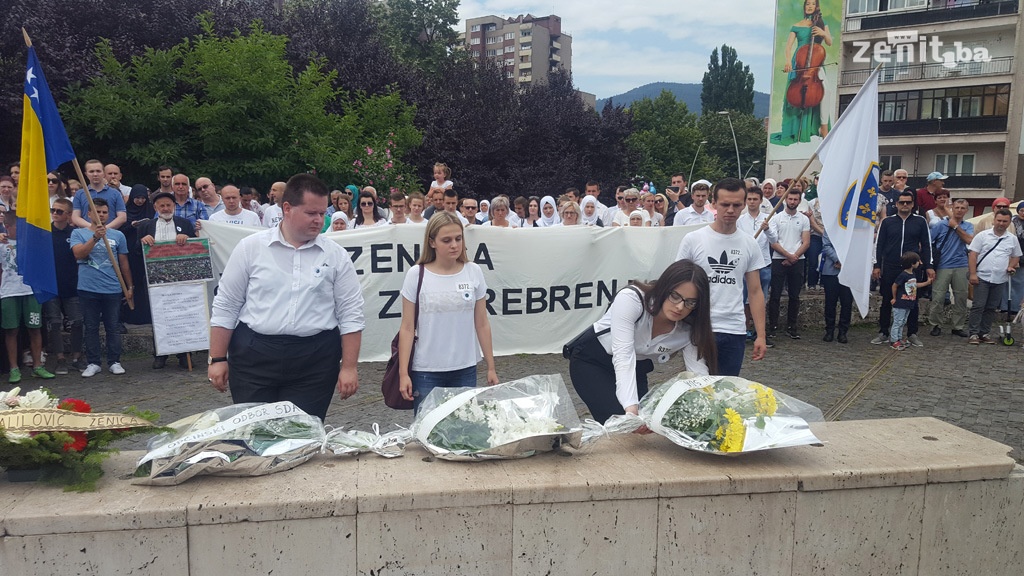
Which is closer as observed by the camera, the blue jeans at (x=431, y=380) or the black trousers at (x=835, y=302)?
the blue jeans at (x=431, y=380)

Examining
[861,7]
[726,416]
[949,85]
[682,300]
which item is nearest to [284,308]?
[682,300]

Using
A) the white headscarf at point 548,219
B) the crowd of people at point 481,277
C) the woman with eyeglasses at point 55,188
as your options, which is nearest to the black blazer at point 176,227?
the crowd of people at point 481,277

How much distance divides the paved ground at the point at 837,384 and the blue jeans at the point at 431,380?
199cm

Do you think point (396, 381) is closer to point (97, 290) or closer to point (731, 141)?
point (97, 290)

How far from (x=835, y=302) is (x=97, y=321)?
10.0 meters

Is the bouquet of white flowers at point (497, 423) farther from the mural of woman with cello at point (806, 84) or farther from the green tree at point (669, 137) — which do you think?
the green tree at point (669, 137)

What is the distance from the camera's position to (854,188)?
7.08 metres

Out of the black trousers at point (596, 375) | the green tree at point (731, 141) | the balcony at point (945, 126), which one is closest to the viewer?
the black trousers at point (596, 375)

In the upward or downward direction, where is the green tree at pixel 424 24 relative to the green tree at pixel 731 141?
upward

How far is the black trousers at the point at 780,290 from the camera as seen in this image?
1118cm

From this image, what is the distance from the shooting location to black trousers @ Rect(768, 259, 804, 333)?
36.7 ft

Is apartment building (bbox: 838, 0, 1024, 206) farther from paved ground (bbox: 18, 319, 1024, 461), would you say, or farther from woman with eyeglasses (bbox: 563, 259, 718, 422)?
woman with eyeglasses (bbox: 563, 259, 718, 422)

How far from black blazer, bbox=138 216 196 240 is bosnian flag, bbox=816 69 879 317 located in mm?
6967

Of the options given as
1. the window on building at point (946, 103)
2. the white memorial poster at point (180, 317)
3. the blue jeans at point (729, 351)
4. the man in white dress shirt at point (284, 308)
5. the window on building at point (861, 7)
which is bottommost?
the white memorial poster at point (180, 317)
